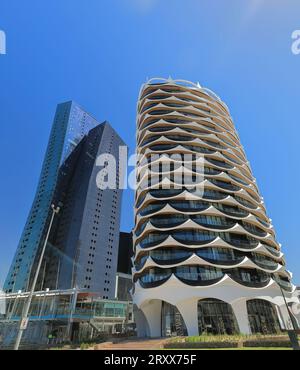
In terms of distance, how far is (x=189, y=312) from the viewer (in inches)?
1352

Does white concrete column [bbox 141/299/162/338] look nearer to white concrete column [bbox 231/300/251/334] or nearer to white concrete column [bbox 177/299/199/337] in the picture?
white concrete column [bbox 177/299/199/337]

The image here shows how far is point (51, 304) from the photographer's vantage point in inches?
2265

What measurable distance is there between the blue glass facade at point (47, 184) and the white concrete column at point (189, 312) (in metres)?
89.7

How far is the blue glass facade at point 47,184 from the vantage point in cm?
11162

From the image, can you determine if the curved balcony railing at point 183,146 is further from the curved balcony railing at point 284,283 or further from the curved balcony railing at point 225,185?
the curved balcony railing at point 284,283

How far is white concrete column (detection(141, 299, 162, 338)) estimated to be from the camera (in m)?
39.3

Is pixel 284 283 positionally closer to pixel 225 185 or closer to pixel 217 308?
pixel 217 308

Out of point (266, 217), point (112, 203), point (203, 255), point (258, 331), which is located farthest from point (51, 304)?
point (112, 203)

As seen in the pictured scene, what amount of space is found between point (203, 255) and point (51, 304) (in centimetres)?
4130

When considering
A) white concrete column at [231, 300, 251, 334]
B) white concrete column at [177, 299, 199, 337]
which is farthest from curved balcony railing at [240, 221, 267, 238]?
white concrete column at [177, 299, 199, 337]

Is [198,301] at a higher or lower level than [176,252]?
lower

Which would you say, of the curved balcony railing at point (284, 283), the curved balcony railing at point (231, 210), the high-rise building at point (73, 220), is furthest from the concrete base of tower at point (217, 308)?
the high-rise building at point (73, 220)
